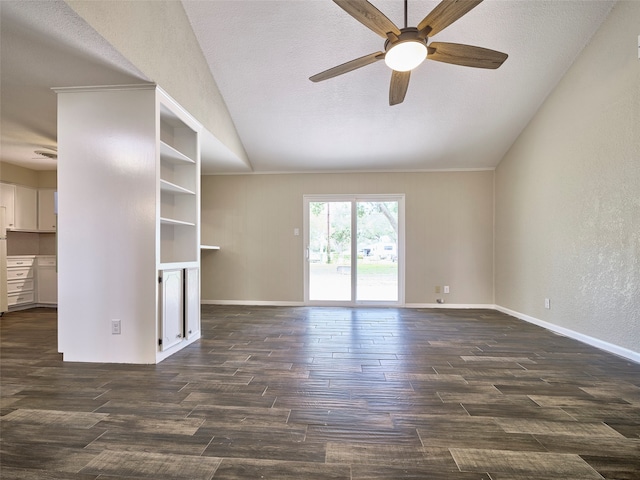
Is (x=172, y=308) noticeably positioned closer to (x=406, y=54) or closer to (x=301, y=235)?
(x=301, y=235)

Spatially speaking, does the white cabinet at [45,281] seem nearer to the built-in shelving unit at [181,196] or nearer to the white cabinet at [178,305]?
the built-in shelving unit at [181,196]

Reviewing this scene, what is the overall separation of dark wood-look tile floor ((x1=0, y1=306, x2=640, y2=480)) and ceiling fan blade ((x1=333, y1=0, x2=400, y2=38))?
8.21 feet

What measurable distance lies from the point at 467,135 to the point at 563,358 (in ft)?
10.5

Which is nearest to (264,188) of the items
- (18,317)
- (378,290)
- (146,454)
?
(378,290)

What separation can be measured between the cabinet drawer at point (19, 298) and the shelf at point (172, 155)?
12.8ft

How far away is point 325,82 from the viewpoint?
376 centimetres

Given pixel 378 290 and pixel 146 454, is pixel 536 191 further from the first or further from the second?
pixel 146 454

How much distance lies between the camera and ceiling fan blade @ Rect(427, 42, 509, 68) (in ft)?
7.38

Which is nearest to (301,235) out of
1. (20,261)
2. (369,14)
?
(369,14)

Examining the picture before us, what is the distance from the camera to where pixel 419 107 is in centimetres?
410

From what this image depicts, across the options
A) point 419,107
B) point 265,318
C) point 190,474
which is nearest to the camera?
point 190,474

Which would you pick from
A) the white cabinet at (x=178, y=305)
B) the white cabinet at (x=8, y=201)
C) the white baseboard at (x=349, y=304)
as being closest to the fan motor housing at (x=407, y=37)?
the white cabinet at (x=178, y=305)

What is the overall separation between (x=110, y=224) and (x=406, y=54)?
2.83 meters

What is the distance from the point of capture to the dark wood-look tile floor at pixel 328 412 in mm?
1424
